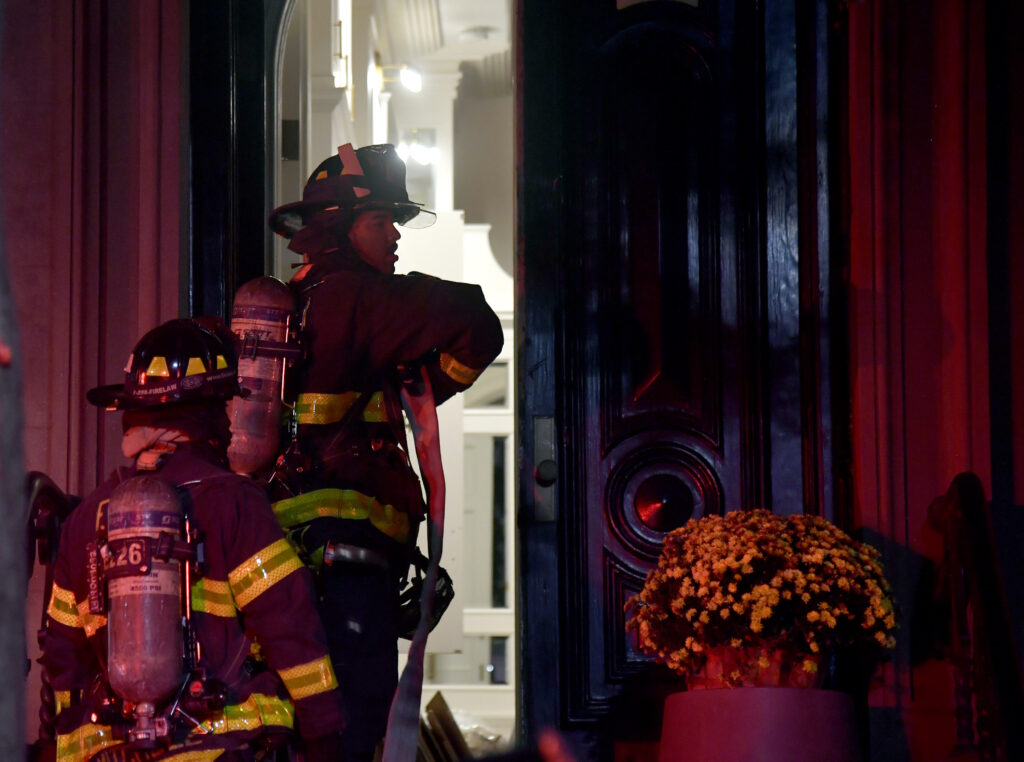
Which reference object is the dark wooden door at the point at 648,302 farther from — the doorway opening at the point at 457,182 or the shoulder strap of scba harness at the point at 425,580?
the doorway opening at the point at 457,182

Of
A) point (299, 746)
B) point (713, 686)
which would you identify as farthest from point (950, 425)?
point (299, 746)

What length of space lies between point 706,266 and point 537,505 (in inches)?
44.4

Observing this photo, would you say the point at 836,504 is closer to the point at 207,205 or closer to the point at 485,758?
the point at 485,758

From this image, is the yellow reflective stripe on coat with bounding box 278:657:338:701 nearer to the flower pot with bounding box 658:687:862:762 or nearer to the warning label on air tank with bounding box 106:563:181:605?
the warning label on air tank with bounding box 106:563:181:605

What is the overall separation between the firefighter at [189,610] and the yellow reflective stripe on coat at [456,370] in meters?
1.30

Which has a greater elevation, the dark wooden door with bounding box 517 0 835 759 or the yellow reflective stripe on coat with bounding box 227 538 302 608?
the dark wooden door with bounding box 517 0 835 759

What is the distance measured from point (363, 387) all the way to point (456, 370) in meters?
0.32

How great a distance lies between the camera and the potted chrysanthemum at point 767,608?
4293 millimetres

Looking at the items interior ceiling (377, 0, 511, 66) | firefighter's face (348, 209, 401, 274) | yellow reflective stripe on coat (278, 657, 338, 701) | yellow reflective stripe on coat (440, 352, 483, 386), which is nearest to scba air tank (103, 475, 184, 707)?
yellow reflective stripe on coat (278, 657, 338, 701)

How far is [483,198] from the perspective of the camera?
43.9ft

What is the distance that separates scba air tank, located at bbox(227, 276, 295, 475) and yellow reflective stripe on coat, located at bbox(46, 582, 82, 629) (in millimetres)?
889

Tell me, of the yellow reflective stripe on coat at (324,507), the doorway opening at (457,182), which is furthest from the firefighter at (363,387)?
the doorway opening at (457,182)

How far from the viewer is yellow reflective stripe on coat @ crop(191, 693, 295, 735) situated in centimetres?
319

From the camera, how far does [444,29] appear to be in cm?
1267
